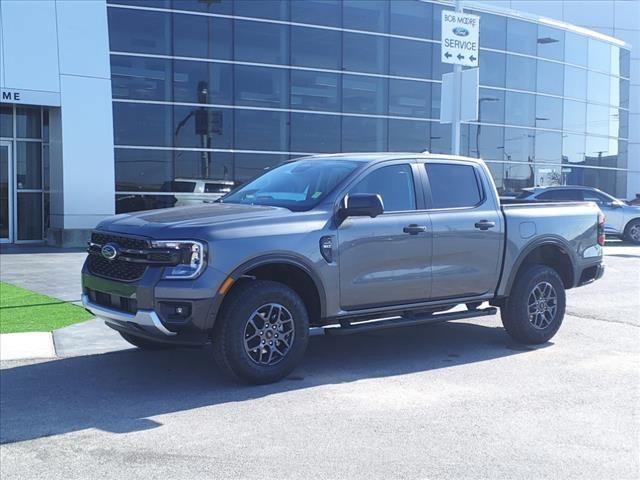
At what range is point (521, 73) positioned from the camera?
1084 inches

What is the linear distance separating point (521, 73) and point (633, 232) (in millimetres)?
8428

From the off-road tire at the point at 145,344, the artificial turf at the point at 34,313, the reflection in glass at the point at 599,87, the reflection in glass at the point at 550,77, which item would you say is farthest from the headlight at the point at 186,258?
the reflection in glass at the point at 599,87

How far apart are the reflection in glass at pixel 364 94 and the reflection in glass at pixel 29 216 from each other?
9.67 meters

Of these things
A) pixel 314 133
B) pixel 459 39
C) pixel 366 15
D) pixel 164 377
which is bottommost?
pixel 164 377

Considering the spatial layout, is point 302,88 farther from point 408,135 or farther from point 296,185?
point 296,185

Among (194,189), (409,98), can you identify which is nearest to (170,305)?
(194,189)

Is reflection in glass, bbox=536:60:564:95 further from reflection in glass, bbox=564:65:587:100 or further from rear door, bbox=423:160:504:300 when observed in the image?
rear door, bbox=423:160:504:300

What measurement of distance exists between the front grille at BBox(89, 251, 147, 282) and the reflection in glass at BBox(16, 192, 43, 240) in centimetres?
1489

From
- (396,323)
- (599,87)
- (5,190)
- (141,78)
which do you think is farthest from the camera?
(599,87)

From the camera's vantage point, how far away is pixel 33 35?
60.5 feet

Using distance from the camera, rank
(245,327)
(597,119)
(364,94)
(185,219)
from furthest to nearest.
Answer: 1. (597,119)
2. (364,94)
3. (185,219)
4. (245,327)

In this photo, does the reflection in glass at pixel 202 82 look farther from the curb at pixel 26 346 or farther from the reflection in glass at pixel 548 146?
the curb at pixel 26 346

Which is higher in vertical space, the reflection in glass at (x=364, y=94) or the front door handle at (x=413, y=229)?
Answer: the reflection in glass at (x=364, y=94)

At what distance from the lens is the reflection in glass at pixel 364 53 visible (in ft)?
76.0
